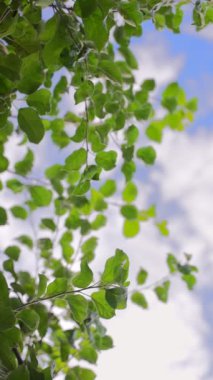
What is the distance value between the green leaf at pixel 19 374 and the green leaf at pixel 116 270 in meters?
0.20

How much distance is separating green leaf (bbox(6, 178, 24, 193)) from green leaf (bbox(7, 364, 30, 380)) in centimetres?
100

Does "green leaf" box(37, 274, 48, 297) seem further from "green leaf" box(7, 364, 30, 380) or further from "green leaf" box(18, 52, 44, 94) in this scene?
"green leaf" box(18, 52, 44, 94)

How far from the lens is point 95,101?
117 cm

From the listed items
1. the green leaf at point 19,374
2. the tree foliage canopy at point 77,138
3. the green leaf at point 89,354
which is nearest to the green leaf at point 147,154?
the tree foliage canopy at point 77,138

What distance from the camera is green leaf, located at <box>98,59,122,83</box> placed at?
1117mm

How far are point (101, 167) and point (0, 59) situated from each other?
1.21 feet

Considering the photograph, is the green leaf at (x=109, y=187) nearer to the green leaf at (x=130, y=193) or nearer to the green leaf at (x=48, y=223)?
the green leaf at (x=130, y=193)

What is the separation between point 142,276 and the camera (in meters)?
2.01

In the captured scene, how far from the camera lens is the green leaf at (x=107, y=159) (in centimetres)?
115

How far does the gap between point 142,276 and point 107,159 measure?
3.11ft

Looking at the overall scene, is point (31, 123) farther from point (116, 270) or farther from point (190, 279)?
point (190, 279)

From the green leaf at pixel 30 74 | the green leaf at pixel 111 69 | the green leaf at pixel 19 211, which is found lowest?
the green leaf at pixel 30 74

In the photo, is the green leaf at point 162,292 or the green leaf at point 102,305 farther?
the green leaf at point 162,292

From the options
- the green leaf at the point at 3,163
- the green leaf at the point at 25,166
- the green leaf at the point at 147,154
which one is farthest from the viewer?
the green leaf at the point at 25,166
